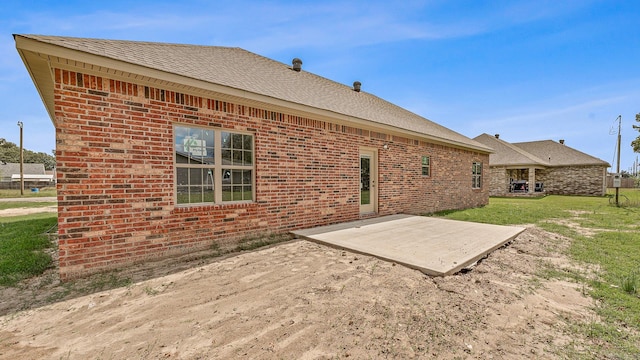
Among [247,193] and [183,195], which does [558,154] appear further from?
[183,195]

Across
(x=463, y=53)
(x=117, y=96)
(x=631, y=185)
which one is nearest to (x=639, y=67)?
(x=463, y=53)

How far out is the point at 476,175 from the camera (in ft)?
45.9

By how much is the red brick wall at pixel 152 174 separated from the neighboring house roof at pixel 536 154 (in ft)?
66.0

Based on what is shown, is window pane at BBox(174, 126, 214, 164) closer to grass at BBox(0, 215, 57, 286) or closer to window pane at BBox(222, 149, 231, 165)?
window pane at BBox(222, 149, 231, 165)

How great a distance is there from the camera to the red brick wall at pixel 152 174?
385 centimetres

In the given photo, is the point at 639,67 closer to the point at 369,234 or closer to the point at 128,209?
the point at 369,234

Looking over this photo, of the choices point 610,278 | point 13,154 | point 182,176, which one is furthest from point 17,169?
point 610,278

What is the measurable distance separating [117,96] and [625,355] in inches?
266

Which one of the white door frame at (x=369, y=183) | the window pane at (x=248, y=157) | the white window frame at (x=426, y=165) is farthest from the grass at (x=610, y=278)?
the window pane at (x=248, y=157)

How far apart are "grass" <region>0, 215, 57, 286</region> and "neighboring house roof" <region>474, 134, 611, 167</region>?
25126 millimetres

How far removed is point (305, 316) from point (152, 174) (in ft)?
11.7

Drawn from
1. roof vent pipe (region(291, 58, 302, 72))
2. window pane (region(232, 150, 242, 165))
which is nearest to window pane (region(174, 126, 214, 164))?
window pane (region(232, 150, 242, 165))

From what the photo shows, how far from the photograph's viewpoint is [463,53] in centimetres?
1062

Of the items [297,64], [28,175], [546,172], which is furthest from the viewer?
[28,175]
